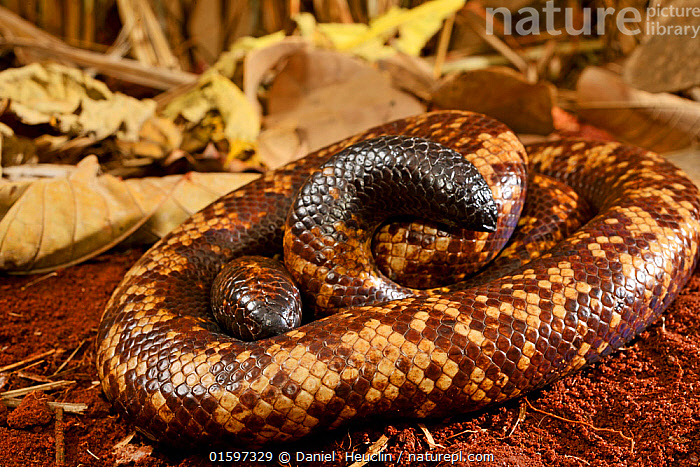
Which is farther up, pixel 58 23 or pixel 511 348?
pixel 58 23

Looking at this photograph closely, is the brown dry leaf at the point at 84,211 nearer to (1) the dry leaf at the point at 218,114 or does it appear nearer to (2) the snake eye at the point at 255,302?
(1) the dry leaf at the point at 218,114

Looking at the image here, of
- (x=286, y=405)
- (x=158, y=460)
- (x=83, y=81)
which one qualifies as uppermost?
(x=83, y=81)

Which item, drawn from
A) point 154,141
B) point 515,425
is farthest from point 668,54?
point 154,141

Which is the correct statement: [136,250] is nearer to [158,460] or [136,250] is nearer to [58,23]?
[158,460]

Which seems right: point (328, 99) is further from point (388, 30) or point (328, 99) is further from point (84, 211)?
point (84, 211)

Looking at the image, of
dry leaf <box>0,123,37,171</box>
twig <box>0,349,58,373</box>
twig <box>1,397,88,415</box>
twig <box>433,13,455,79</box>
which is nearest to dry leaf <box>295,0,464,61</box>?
twig <box>433,13,455,79</box>

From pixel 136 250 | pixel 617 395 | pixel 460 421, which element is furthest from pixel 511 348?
pixel 136 250
